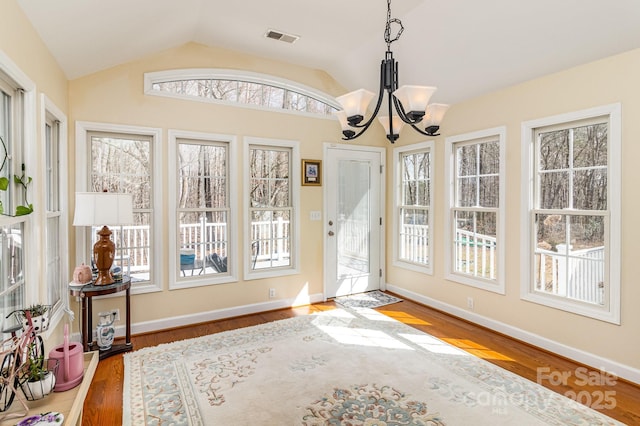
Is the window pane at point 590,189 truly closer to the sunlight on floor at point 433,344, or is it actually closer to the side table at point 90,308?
the sunlight on floor at point 433,344

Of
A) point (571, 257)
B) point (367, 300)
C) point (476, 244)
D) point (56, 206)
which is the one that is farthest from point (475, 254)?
point (56, 206)

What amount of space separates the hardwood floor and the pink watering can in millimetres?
747

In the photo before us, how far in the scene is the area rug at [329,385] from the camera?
221 cm

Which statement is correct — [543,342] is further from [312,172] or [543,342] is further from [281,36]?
[281,36]

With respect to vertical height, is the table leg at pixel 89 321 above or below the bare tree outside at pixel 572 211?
below

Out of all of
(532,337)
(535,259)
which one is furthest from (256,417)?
(535,259)

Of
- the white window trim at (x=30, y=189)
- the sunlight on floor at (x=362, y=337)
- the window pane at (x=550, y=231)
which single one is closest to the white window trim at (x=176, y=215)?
the sunlight on floor at (x=362, y=337)

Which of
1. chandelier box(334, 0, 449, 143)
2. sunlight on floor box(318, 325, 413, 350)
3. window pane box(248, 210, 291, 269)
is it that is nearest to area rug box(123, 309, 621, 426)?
sunlight on floor box(318, 325, 413, 350)

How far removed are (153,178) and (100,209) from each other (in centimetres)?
89

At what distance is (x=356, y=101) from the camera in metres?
2.28

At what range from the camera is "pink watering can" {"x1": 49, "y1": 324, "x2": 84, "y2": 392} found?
1617mm

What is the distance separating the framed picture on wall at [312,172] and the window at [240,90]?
0.65 metres

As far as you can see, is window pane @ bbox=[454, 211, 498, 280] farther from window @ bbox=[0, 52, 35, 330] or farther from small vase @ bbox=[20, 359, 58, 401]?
window @ bbox=[0, 52, 35, 330]

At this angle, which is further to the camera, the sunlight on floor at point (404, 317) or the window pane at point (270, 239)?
the window pane at point (270, 239)
